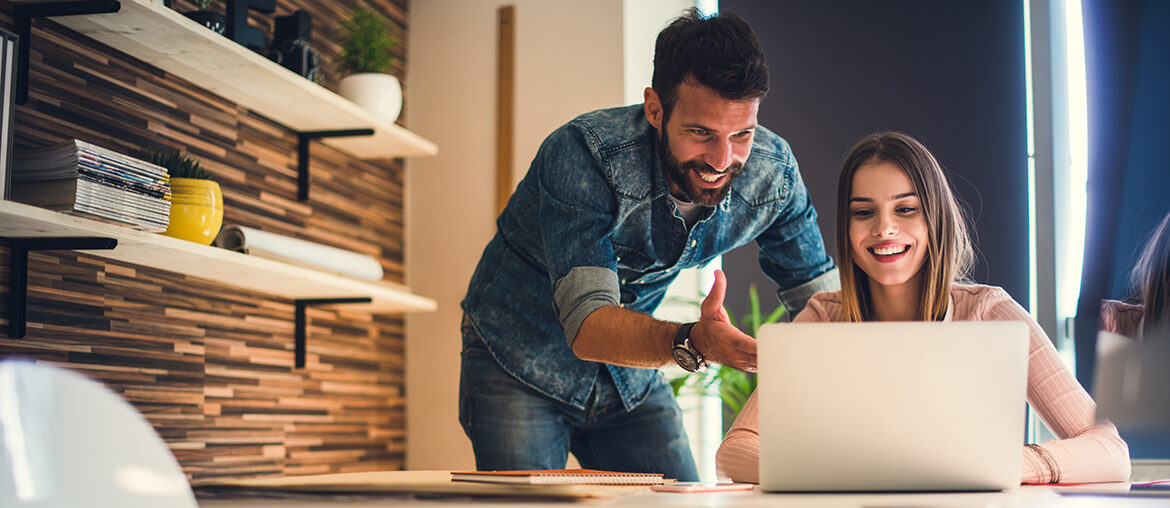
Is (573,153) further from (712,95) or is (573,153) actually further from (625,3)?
(625,3)

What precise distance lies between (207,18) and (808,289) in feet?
4.92

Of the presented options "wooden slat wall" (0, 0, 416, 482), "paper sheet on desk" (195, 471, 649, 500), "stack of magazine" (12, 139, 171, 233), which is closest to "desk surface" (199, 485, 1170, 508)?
"paper sheet on desk" (195, 471, 649, 500)

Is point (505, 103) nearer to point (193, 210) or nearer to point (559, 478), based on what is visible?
point (193, 210)

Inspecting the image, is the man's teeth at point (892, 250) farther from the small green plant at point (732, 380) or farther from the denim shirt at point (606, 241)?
the small green plant at point (732, 380)

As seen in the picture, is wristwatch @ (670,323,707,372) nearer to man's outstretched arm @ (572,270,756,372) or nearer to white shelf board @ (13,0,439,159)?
man's outstretched arm @ (572,270,756,372)

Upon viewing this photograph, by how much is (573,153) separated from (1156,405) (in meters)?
1.15

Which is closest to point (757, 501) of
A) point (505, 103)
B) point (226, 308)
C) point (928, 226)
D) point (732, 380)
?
point (928, 226)

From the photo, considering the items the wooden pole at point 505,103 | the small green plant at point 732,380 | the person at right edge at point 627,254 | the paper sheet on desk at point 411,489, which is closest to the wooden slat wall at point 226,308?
the wooden pole at point 505,103

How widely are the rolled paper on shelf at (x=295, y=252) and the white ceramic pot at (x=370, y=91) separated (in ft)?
1.50

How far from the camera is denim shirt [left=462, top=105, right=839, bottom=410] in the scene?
1.75 metres

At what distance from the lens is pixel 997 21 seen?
3316mm

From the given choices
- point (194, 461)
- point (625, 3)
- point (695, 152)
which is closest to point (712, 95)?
point (695, 152)

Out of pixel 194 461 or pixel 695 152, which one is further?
pixel 194 461

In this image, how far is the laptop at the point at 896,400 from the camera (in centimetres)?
97
